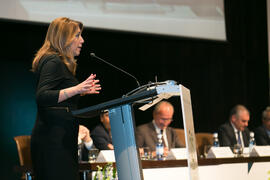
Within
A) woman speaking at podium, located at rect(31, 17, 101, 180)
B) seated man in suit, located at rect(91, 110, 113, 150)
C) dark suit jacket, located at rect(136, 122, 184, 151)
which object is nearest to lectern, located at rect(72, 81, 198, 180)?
woman speaking at podium, located at rect(31, 17, 101, 180)

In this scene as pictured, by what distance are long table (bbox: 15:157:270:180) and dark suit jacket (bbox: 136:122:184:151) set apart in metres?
1.26

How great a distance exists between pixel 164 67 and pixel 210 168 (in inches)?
104

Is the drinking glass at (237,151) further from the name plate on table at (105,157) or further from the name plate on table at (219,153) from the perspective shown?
the name plate on table at (105,157)

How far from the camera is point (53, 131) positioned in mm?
2070

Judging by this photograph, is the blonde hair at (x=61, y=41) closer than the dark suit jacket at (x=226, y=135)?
Yes

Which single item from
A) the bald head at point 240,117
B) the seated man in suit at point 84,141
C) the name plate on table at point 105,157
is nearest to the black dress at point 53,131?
the name plate on table at point 105,157

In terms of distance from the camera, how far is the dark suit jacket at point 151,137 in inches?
183

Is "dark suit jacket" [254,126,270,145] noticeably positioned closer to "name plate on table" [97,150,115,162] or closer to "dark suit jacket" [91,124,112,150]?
"dark suit jacket" [91,124,112,150]

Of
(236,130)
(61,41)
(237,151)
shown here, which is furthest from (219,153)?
(61,41)

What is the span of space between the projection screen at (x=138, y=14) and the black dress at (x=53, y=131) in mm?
2557

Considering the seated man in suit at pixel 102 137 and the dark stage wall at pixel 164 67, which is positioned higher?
the dark stage wall at pixel 164 67

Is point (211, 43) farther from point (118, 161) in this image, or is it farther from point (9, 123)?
point (118, 161)

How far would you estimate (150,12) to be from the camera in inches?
209

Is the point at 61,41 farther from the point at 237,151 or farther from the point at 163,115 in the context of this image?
the point at 163,115
